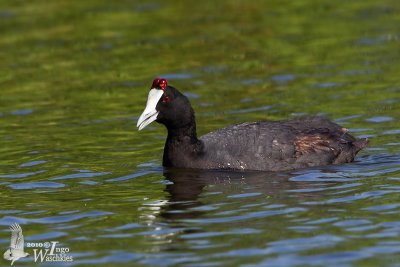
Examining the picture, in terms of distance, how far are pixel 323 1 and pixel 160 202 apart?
10.9m

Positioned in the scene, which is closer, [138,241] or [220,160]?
[138,241]

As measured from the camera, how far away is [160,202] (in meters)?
9.98

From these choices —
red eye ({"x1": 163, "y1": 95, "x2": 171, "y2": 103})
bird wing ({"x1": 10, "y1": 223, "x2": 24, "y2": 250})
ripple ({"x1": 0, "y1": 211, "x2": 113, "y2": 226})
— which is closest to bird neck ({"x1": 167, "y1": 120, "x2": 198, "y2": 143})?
red eye ({"x1": 163, "y1": 95, "x2": 171, "y2": 103})

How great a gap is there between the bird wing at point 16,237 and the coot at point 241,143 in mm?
2223

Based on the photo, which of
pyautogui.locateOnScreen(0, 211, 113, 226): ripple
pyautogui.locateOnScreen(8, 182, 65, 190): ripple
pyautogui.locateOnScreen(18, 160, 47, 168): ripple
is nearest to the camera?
pyautogui.locateOnScreen(0, 211, 113, 226): ripple

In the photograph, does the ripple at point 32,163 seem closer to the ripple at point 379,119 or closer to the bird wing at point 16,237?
the bird wing at point 16,237

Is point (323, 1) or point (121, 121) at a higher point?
point (323, 1)

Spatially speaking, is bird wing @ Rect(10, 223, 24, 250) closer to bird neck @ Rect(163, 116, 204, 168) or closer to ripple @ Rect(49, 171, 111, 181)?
ripple @ Rect(49, 171, 111, 181)

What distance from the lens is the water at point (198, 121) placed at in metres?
8.52

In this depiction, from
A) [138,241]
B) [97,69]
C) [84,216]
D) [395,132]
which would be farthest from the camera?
[97,69]

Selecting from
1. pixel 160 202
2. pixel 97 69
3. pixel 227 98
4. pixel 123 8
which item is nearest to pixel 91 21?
pixel 123 8

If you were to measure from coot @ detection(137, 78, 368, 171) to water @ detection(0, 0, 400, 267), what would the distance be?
7.5 inches

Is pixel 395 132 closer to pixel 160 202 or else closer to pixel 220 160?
pixel 220 160

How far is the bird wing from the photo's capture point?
8.67 meters
